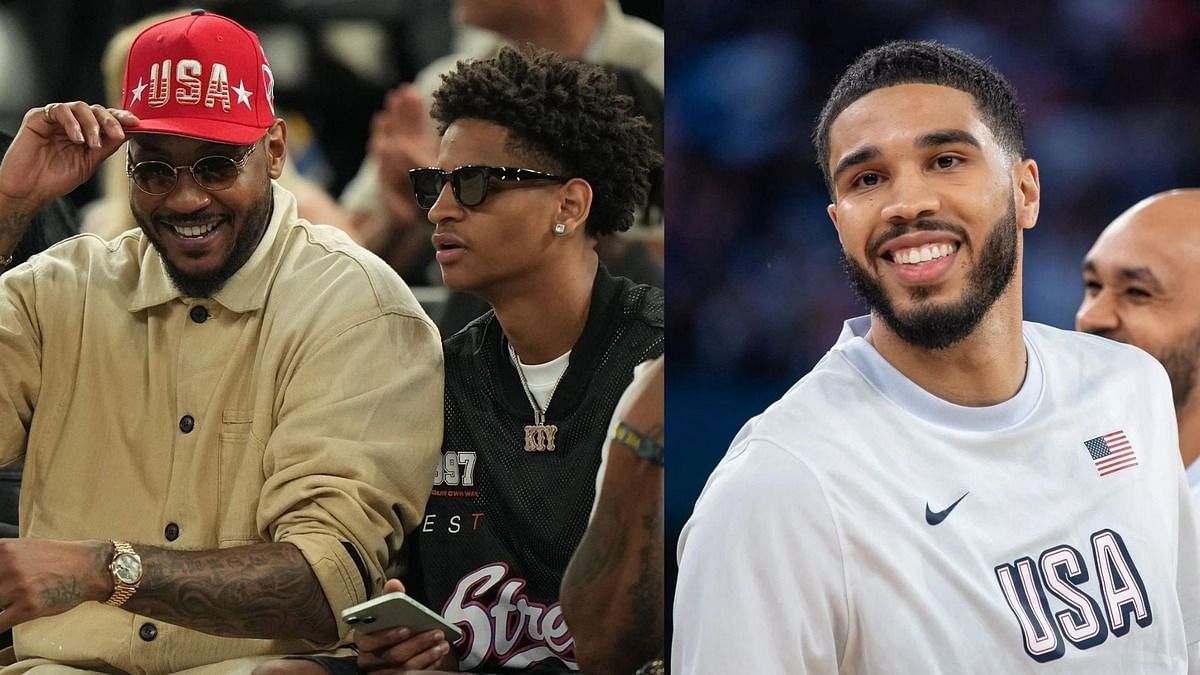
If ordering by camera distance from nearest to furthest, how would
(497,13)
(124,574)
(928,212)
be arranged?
(928,212) → (124,574) → (497,13)

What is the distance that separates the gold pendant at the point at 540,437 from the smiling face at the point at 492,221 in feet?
1.00

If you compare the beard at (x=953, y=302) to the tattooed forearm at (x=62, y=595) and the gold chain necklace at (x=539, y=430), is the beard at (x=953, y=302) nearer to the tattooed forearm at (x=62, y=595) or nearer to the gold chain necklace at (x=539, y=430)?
the gold chain necklace at (x=539, y=430)

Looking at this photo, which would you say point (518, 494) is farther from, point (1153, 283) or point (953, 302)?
point (1153, 283)

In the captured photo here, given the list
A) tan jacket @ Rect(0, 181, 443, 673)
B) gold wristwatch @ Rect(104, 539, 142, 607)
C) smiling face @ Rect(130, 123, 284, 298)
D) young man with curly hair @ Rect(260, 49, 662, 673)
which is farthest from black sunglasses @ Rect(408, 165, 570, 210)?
gold wristwatch @ Rect(104, 539, 142, 607)

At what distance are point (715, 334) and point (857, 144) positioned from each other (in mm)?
592

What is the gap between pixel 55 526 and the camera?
2824mm

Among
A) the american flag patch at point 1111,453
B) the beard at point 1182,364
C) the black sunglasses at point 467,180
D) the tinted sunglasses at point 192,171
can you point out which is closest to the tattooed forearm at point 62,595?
the tinted sunglasses at point 192,171

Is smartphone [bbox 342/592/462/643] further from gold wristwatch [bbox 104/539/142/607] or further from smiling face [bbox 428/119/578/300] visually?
smiling face [bbox 428/119/578/300]

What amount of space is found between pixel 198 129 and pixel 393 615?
109 cm

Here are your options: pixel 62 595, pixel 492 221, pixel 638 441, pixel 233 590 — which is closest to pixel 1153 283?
pixel 638 441

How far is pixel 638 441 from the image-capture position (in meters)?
2.76

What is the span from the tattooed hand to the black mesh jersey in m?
0.65

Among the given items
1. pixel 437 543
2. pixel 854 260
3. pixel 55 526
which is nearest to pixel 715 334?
pixel 854 260

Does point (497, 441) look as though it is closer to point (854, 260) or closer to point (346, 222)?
Answer: point (346, 222)
